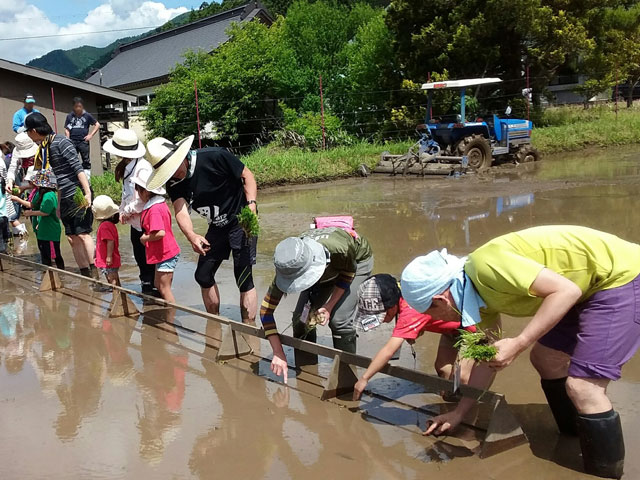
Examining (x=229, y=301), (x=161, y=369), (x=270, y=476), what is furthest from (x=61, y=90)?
(x=270, y=476)

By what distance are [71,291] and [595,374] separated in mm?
5947

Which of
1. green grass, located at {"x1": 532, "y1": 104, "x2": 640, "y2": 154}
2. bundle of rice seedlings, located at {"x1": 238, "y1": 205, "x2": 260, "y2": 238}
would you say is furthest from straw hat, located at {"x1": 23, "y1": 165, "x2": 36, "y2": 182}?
green grass, located at {"x1": 532, "y1": 104, "x2": 640, "y2": 154}

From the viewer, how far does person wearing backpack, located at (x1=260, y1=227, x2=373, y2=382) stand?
3885 mm

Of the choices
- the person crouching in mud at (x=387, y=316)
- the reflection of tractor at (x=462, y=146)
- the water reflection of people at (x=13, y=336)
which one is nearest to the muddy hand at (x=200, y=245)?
the water reflection of people at (x=13, y=336)

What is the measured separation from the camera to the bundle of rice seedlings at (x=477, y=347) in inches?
120

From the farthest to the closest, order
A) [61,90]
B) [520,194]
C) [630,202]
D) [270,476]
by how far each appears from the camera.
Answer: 1. [61,90]
2. [520,194]
3. [630,202]
4. [270,476]

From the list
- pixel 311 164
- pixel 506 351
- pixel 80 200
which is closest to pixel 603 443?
pixel 506 351

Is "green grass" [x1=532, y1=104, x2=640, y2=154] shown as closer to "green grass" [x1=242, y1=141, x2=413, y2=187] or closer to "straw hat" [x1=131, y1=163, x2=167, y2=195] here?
"green grass" [x1=242, y1=141, x2=413, y2=187]

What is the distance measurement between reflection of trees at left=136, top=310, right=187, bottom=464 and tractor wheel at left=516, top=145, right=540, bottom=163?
13859 millimetres

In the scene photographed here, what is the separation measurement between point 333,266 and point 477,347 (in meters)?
1.35

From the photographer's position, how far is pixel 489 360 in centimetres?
307

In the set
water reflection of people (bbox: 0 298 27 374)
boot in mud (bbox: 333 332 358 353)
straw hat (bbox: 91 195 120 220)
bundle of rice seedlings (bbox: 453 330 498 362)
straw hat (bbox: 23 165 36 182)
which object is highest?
straw hat (bbox: 23 165 36 182)

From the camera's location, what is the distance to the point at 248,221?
207 inches

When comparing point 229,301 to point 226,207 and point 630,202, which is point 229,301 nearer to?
point 226,207
